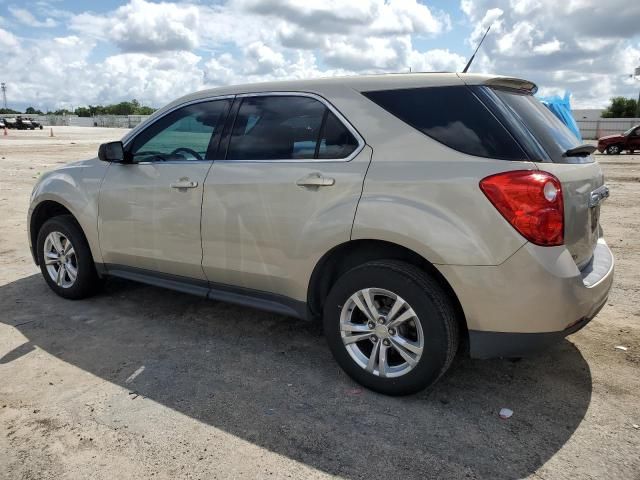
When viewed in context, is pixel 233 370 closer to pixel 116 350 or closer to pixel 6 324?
pixel 116 350

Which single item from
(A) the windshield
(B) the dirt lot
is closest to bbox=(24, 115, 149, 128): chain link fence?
(B) the dirt lot

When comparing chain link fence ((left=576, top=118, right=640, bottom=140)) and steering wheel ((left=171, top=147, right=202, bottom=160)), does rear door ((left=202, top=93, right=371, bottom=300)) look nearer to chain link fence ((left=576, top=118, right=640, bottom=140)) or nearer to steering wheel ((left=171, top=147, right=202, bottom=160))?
steering wheel ((left=171, top=147, right=202, bottom=160))

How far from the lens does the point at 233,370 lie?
11.4 ft

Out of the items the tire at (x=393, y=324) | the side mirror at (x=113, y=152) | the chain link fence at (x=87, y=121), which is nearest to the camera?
the tire at (x=393, y=324)

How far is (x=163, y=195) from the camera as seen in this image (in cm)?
391

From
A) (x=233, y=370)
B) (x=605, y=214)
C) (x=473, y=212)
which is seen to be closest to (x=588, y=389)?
(x=473, y=212)

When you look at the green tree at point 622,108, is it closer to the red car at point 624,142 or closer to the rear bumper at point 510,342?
the red car at point 624,142

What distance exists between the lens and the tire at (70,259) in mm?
4609

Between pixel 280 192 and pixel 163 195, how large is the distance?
3.58ft

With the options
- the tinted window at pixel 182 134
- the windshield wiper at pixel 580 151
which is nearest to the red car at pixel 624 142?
the windshield wiper at pixel 580 151

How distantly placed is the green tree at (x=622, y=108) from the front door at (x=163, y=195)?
65409mm

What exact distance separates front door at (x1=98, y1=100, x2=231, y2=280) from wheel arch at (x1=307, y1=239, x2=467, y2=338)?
3.13 ft

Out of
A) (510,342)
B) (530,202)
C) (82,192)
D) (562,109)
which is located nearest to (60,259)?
(82,192)

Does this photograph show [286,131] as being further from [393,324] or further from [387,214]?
[393,324]
